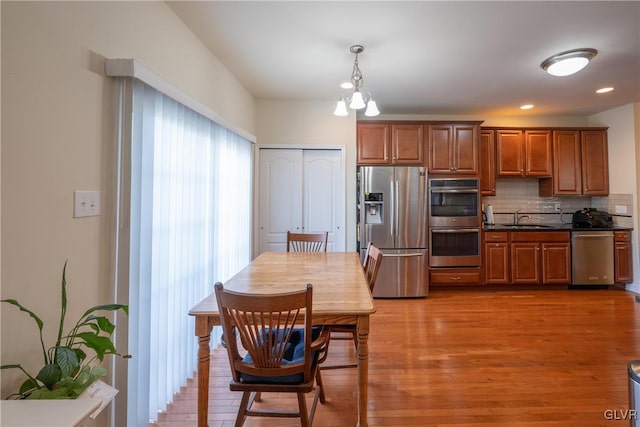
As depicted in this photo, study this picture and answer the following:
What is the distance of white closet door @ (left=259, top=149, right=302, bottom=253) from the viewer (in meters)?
4.00

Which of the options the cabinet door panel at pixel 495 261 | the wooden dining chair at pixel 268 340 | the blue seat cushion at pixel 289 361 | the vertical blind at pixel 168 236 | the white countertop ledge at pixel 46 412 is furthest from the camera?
the cabinet door panel at pixel 495 261

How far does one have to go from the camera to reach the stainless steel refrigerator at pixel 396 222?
395cm

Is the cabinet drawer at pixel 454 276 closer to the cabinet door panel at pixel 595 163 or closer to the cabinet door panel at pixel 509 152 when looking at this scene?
the cabinet door panel at pixel 509 152

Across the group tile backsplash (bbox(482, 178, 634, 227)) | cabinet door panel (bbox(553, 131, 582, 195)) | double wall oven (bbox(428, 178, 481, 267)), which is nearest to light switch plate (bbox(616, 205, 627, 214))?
tile backsplash (bbox(482, 178, 634, 227))

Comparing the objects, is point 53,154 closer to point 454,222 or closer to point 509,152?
point 454,222

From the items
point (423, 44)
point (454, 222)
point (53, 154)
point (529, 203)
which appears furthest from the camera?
point (529, 203)

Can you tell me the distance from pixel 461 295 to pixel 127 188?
4.07m

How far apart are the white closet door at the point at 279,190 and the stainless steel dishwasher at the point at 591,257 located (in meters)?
3.77

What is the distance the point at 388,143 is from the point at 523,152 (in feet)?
6.70

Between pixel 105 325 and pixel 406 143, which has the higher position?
pixel 406 143

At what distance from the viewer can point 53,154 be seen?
119 cm

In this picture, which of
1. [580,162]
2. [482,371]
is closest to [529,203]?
[580,162]

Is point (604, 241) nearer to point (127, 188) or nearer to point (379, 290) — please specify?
point (379, 290)

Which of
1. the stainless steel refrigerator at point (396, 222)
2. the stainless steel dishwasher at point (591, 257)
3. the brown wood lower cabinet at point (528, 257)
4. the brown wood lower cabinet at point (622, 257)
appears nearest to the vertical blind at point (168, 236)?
the stainless steel refrigerator at point (396, 222)
